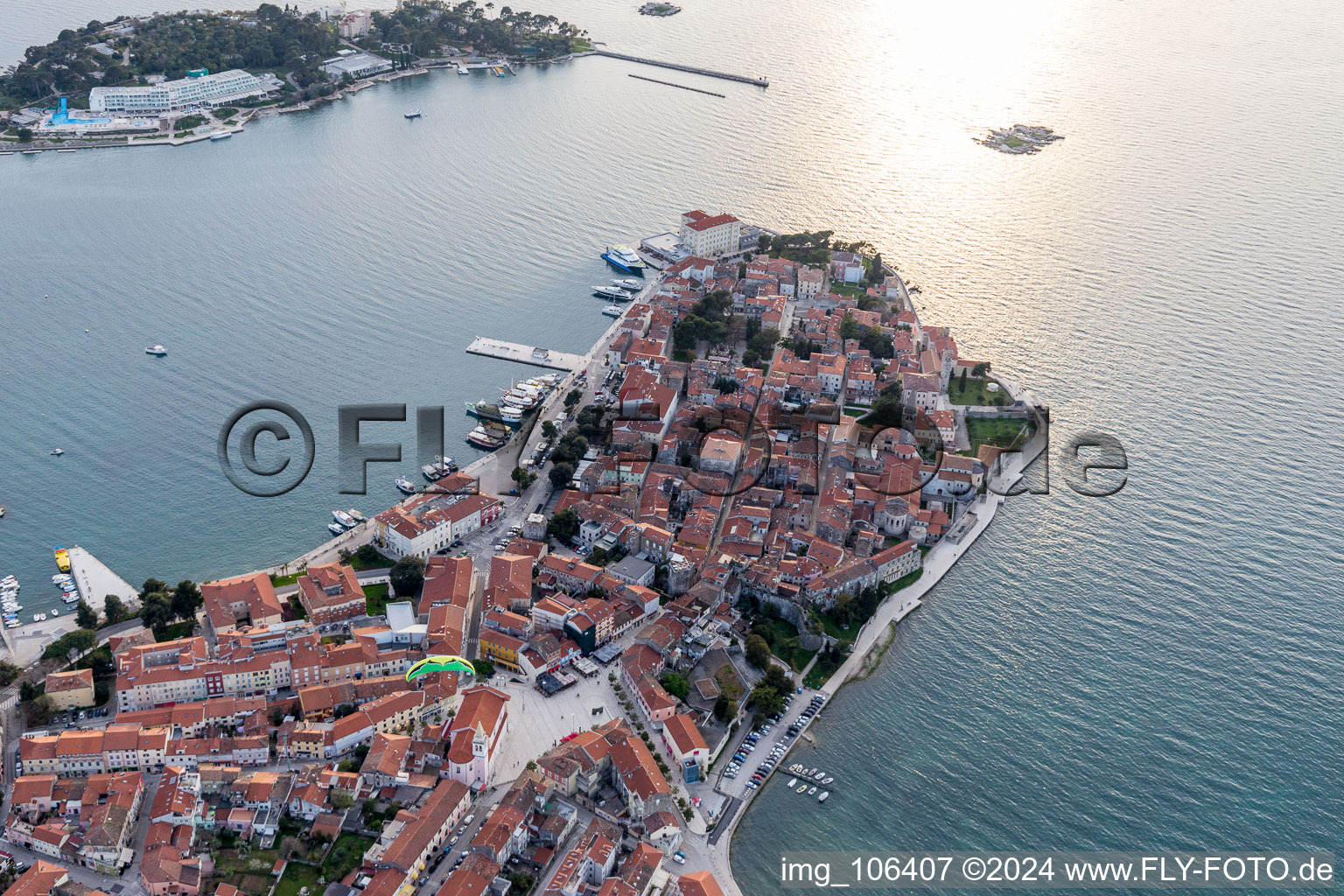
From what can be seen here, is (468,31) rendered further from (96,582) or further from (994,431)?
(96,582)

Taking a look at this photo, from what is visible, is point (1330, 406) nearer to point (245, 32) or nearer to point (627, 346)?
point (627, 346)

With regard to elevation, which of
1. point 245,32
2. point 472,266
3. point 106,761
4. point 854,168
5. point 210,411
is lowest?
point 106,761

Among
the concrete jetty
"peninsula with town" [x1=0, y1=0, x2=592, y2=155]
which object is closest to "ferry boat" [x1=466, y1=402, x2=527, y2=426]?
the concrete jetty

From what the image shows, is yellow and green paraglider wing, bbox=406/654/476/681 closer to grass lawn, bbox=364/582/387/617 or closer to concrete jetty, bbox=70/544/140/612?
grass lawn, bbox=364/582/387/617

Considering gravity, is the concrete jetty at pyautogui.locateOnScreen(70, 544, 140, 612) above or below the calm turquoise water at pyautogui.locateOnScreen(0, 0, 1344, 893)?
below

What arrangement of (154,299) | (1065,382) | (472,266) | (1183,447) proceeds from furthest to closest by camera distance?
(472,266) < (154,299) < (1065,382) < (1183,447)

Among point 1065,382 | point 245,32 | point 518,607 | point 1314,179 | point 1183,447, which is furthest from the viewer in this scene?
point 245,32

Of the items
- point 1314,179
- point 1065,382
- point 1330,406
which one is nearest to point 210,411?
point 1065,382

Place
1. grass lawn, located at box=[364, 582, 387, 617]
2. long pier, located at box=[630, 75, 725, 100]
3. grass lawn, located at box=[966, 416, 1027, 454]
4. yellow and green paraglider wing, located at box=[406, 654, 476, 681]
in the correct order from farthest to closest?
long pier, located at box=[630, 75, 725, 100], grass lawn, located at box=[966, 416, 1027, 454], grass lawn, located at box=[364, 582, 387, 617], yellow and green paraglider wing, located at box=[406, 654, 476, 681]
